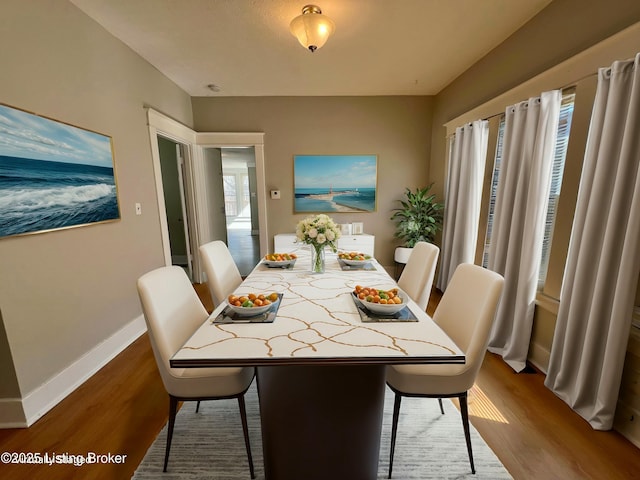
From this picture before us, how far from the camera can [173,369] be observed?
1.29 metres

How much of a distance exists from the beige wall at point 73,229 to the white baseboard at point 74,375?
3 cm

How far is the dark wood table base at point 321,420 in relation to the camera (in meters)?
1.10

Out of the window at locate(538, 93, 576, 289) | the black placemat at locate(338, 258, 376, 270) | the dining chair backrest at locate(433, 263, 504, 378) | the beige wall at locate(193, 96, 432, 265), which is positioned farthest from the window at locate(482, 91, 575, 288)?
the beige wall at locate(193, 96, 432, 265)

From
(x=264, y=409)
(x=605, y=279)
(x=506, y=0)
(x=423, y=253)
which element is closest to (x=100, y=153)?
(x=264, y=409)

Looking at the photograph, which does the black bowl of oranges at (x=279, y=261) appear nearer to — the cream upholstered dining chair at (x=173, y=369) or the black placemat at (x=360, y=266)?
the black placemat at (x=360, y=266)

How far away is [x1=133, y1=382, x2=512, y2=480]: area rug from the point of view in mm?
1297

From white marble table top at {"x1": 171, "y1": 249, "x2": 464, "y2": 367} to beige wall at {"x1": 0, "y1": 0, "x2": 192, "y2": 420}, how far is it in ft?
4.09

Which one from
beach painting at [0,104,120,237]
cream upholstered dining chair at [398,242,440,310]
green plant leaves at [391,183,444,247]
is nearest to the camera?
beach painting at [0,104,120,237]

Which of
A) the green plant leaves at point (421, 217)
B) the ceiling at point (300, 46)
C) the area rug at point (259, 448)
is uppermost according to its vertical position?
the ceiling at point (300, 46)

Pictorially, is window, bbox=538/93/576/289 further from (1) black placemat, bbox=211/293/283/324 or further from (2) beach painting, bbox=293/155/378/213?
(2) beach painting, bbox=293/155/378/213

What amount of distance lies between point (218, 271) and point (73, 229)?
1.02m

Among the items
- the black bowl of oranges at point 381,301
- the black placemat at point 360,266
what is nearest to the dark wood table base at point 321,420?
the black bowl of oranges at point 381,301

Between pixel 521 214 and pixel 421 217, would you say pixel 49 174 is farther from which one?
pixel 421 217

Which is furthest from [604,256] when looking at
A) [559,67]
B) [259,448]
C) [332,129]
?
[332,129]
